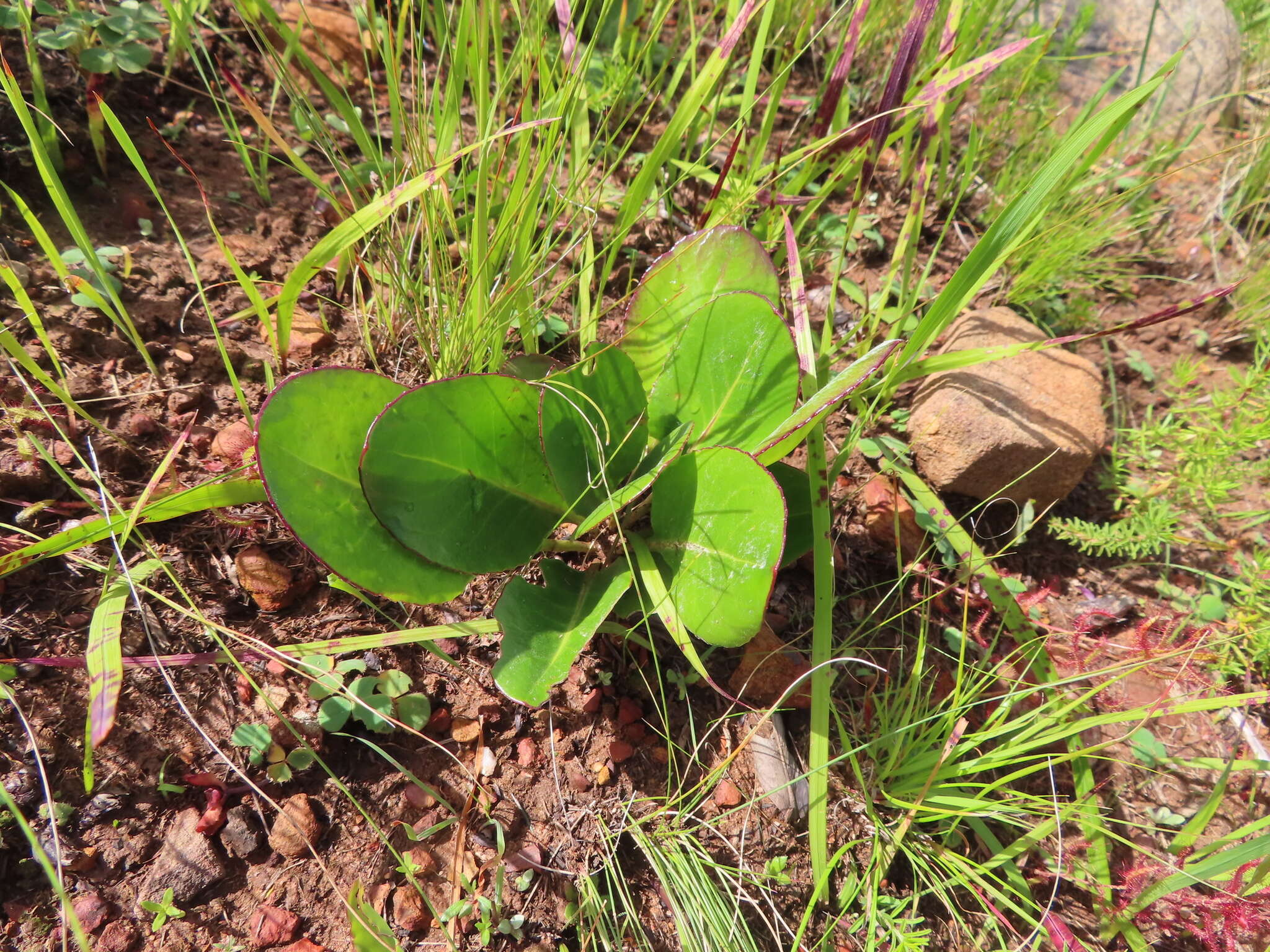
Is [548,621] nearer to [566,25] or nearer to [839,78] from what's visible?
[566,25]

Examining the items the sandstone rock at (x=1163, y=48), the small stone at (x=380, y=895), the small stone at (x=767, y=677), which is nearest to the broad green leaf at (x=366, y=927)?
the small stone at (x=380, y=895)

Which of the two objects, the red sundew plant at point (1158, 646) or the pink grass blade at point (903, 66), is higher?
the pink grass blade at point (903, 66)

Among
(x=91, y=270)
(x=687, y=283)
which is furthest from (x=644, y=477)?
(x=91, y=270)

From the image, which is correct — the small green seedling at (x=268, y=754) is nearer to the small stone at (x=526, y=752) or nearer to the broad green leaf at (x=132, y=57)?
the small stone at (x=526, y=752)

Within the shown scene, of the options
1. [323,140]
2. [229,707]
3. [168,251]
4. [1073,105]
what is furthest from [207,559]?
[1073,105]

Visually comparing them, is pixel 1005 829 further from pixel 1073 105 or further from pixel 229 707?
pixel 1073 105

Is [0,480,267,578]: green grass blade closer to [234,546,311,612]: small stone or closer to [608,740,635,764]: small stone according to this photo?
[234,546,311,612]: small stone

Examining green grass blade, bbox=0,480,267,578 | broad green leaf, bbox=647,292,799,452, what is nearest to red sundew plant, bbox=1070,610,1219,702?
broad green leaf, bbox=647,292,799,452
